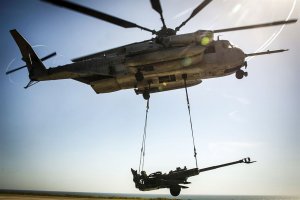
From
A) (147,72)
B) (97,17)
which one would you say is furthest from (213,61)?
(97,17)

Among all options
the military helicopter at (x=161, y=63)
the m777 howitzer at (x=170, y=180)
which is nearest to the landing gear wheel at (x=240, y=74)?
the military helicopter at (x=161, y=63)

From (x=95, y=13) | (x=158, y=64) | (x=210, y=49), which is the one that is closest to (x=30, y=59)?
(x=158, y=64)

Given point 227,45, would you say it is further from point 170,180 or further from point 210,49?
point 170,180

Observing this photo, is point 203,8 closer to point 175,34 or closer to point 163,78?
point 175,34

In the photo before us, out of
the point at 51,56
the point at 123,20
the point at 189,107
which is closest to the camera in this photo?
the point at 123,20

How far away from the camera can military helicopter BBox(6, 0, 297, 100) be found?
15.0 meters

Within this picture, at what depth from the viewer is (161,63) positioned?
1548 cm

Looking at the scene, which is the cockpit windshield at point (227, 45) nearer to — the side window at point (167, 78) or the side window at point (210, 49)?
the side window at point (210, 49)

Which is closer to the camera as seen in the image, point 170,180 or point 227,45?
point 170,180

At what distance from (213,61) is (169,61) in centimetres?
240

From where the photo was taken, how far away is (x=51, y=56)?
20.2 meters

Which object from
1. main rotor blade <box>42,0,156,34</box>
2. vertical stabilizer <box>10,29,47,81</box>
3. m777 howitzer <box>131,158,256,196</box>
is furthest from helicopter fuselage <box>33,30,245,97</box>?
m777 howitzer <box>131,158,256,196</box>

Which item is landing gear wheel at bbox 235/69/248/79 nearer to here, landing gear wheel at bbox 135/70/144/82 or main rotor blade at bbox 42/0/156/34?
landing gear wheel at bbox 135/70/144/82

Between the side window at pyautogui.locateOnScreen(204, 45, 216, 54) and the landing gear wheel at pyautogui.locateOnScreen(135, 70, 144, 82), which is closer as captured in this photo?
the landing gear wheel at pyautogui.locateOnScreen(135, 70, 144, 82)
